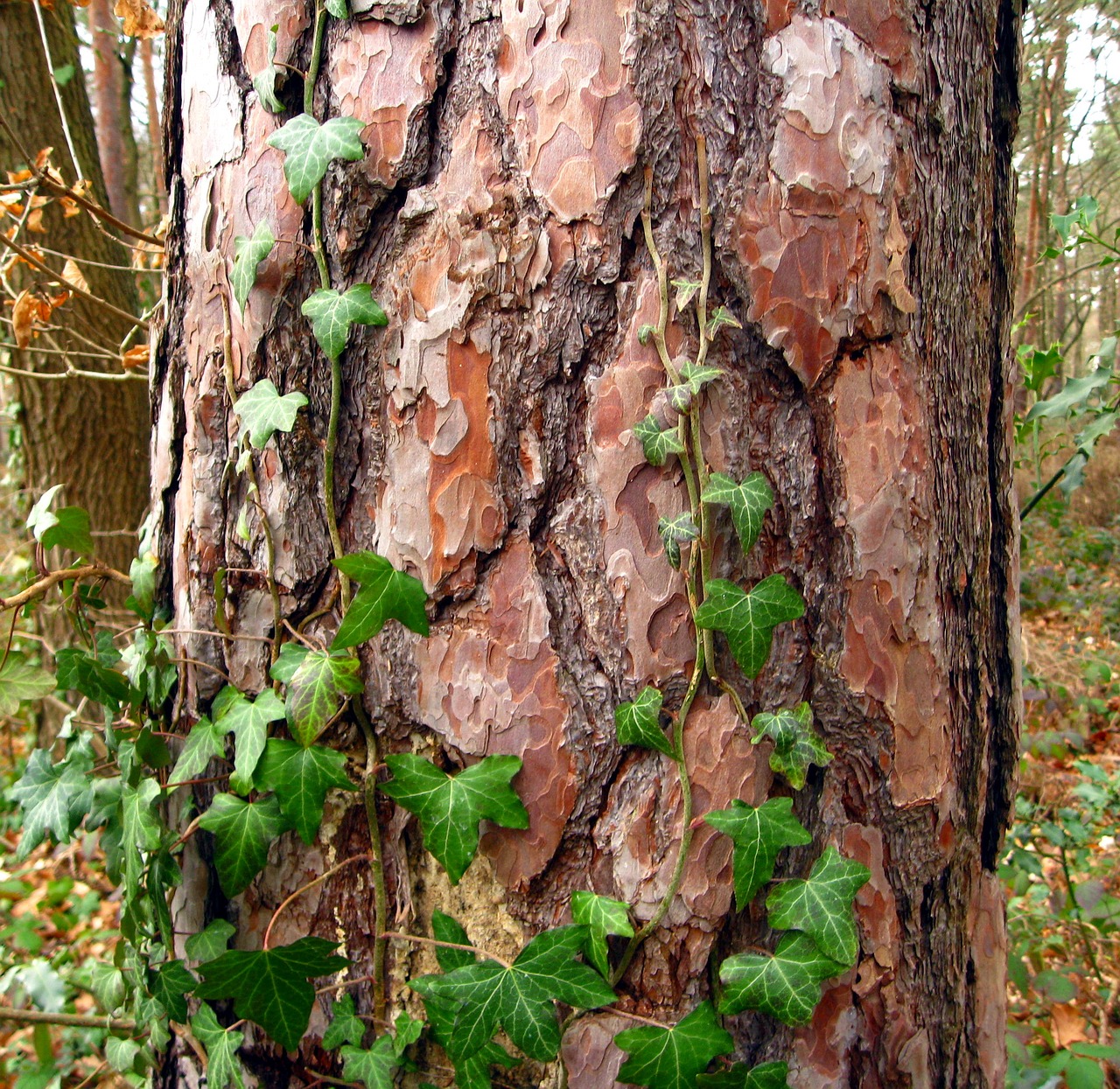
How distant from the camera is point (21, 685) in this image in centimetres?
104

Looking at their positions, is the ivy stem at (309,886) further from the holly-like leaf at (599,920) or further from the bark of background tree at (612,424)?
the holly-like leaf at (599,920)

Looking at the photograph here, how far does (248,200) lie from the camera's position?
880 millimetres

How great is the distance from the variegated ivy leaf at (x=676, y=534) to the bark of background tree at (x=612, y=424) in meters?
0.01

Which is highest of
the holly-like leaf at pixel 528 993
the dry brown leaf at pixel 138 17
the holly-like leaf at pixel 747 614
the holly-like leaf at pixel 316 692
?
the dry brown leaf at pixel 138 17

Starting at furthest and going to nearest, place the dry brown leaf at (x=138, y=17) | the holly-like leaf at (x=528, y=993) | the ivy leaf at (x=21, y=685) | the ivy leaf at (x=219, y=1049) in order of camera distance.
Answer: the dry brown leaf at (x=138, y=17), the ivy leaf at (x=21, y=685), the ivy leaf at (x=219, y=1049), the holly-like leaf at (x=528, y=993)

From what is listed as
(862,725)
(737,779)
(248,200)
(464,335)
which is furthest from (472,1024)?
(248,200)

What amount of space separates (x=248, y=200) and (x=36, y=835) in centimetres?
87

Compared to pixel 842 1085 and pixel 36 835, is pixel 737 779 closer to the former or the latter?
pixel 842 1085

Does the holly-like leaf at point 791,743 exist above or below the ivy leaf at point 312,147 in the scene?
below

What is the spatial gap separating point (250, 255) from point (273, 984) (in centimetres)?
76

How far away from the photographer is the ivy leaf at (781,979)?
796 millimetres

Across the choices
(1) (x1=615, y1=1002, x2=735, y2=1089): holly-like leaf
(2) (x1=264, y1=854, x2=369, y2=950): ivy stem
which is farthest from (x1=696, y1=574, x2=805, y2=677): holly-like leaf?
(2) (x1=264, y1=854, x2=369, y2=950): ivy stem

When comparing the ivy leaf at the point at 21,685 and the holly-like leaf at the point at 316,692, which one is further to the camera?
the ivy leaf at the point at 21,685

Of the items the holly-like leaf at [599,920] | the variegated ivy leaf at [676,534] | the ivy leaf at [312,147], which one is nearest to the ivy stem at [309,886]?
the holly-like leaf at [599,920]
